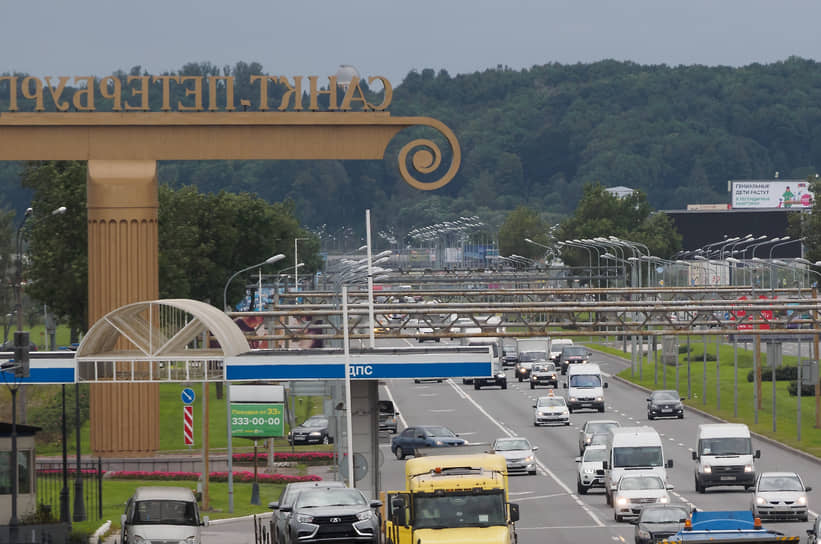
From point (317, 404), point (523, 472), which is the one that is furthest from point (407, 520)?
point (317, 404)

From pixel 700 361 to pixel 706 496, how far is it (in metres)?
A: 72.2

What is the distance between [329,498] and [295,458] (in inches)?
1525

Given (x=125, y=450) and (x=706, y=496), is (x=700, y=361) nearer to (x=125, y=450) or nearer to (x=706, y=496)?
(x=706, y=496)

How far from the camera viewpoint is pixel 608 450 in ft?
171

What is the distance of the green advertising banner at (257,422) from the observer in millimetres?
52844

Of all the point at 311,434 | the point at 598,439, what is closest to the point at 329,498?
the point at 598,439

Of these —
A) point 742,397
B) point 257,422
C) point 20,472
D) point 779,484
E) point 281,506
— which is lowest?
point 742,397

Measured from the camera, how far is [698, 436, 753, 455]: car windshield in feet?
170

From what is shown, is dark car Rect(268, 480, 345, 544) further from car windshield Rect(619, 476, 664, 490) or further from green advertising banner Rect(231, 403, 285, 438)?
green advertising banner Rect(231, 403, 285, 438)

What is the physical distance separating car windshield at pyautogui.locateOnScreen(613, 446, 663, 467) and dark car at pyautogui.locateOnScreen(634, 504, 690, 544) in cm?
1150

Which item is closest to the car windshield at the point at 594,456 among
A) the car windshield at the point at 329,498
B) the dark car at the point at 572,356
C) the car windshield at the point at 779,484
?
the car windshield at the point at 779,484

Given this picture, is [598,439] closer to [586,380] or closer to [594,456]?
[594,456]

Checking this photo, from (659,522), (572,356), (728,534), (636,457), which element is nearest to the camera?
(728,534)

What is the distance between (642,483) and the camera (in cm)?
4484
